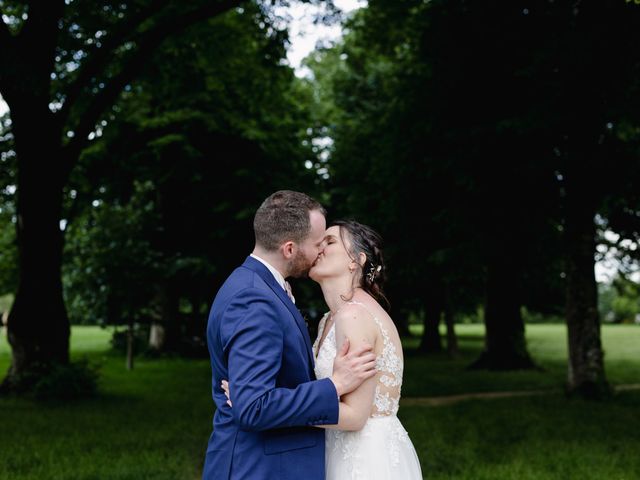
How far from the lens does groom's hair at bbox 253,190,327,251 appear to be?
128 inches

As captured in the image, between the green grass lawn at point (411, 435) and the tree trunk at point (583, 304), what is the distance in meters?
0.55

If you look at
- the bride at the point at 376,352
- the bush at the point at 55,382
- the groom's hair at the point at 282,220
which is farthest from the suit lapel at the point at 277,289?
the bush at the point at 55,382

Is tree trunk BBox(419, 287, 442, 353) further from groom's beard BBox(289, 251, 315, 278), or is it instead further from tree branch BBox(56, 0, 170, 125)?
groom's beard BBox(289, 251, 315, 278)

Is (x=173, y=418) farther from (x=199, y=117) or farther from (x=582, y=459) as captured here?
(x=199, y=117)

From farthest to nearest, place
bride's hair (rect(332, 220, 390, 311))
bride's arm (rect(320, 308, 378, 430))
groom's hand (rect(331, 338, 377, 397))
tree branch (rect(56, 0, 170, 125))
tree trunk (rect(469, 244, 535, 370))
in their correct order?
tree trunk (rect(469, 244, 535, 370)) < tree branch (rect(56, 0, 170, 125)) < bride's hair (rect(332, 220, 390, 311)) < bride's arm (rect(320, 308, 378, 430)) < groom's hand (rect(331, 338, 377, 397))

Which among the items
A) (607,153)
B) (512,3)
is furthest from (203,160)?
(607,153)

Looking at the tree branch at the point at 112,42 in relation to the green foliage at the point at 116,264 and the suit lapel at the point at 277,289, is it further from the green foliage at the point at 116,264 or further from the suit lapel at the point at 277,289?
the suit lapel at the point at 277,289

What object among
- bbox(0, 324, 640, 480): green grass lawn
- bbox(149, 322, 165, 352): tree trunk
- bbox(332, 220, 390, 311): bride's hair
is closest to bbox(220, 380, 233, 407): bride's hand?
bbox(332, 220, 390, 311): bride's hair

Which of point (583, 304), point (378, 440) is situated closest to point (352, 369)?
point (378, 440)

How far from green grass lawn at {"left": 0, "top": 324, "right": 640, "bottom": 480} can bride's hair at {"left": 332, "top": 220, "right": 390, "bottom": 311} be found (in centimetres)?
471

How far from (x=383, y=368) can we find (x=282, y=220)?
1.00 metres

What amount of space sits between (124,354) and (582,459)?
82.8 feet

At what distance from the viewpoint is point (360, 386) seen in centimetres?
325

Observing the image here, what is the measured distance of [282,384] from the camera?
3156 mm
